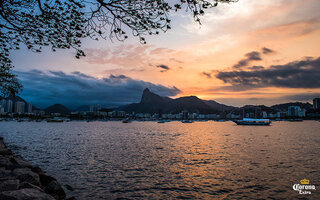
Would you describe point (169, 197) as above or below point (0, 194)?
below

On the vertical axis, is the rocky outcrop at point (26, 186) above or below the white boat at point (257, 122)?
above

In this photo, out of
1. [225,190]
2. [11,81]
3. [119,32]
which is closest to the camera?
[119,32]

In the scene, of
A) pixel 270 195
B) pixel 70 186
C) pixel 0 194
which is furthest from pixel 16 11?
pixel 270 195

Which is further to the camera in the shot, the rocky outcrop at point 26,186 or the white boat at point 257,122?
the white boat at point 257,122

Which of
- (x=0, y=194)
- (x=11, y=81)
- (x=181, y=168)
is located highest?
(x=11, y=81)

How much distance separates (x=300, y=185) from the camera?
16.2 metres

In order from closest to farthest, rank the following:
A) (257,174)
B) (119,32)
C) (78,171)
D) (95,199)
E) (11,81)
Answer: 1. (119,32)
2. (95,199)
3. (257,174)
4. (78,171)
5. (11,81)

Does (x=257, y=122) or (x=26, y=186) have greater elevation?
(x=26, y=186)

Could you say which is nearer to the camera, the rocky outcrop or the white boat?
the rocky outcrop

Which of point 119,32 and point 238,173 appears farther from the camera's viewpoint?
point 238,173

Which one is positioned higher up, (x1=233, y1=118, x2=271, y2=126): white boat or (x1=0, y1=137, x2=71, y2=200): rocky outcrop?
(x1=0, y1=137, x2=71, y2=200): rocky outcrop

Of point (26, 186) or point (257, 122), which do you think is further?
point (257, 122)

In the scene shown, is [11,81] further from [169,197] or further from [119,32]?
[169,197]

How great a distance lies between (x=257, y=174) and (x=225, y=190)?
637 cm
